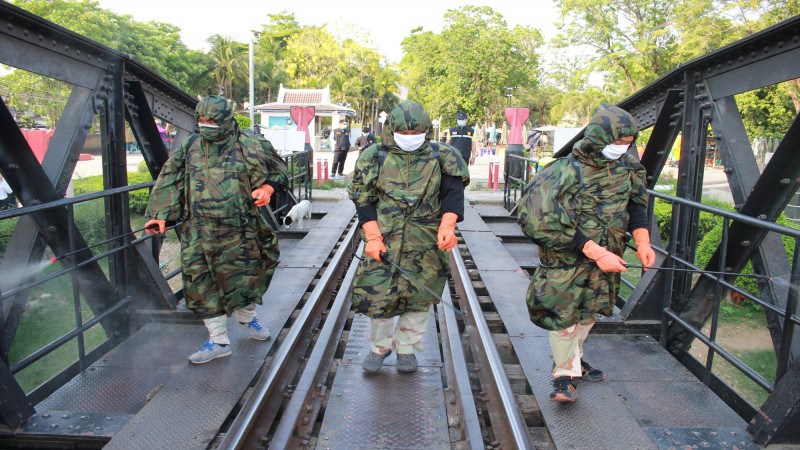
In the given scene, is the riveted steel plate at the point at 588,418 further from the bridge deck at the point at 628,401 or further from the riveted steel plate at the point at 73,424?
the riveted steel plate at the point at 73,424

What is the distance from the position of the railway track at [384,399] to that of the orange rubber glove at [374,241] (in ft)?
1.72

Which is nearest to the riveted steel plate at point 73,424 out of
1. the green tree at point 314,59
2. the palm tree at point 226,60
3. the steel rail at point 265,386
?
the steel rail at point 265,386

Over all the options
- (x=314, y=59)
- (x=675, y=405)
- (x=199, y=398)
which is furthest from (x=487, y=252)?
(x=314, y=59)

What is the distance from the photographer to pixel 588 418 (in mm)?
3348

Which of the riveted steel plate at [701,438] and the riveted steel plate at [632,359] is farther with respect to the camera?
the riveted steel plate at [632,359]

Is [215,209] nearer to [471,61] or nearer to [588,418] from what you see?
[588,418]

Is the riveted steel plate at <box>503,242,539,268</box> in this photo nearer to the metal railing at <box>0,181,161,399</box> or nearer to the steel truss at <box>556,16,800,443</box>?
the steel truss at <box>556,16,800,443</box>

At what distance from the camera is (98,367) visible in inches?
163

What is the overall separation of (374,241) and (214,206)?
3.90ft

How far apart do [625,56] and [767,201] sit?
900 inches

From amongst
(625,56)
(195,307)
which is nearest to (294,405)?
(195,307)

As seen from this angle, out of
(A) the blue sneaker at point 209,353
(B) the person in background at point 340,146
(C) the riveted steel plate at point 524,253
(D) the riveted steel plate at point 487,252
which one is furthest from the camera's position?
(B) the person in background at point 340,146

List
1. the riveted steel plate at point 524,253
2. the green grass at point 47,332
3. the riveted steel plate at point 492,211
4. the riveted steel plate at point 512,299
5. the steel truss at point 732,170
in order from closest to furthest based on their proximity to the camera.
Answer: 1. the steel truss at point 732,170
2. the riveted steel plate at point 512,299
3. the green grass at point 47,332
4. the riveted steel plate at point 524,253
5. the riveted steel plate at point 492,211

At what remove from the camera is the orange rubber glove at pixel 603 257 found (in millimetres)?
3162
